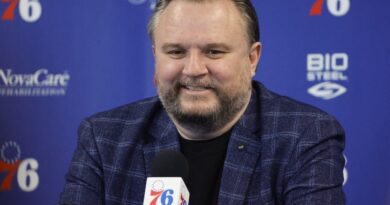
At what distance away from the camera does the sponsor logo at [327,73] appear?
2.72 meters

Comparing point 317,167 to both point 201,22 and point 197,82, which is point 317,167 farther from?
point 201,22

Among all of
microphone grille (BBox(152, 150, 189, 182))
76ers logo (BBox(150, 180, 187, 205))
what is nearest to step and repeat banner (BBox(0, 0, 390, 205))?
microphone grille (BBox(152, 150, 189, 182))

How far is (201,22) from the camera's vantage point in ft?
5.96

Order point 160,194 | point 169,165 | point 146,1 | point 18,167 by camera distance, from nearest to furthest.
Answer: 1. point 160,194
2. point 169,165
3. point 146,1
4. point 18,167

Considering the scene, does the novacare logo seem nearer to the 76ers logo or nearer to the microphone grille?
the microphone grille

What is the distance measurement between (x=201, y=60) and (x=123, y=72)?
1.18m

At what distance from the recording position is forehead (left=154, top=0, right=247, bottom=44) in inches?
71.1

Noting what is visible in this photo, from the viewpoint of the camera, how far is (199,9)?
6.03 ft

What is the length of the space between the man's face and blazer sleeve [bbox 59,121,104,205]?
0.29 meters

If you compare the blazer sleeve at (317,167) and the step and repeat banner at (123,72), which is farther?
the step and repeat banner at (123,72)

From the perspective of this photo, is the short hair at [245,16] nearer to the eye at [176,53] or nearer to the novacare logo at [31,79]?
the eye at [176,53]

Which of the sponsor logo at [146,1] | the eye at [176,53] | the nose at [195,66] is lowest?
the nose at [195,66]

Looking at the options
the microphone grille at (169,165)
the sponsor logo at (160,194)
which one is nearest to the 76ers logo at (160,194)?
the sponsor logo at (160,194)

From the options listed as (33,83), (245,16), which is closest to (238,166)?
(245,16)
